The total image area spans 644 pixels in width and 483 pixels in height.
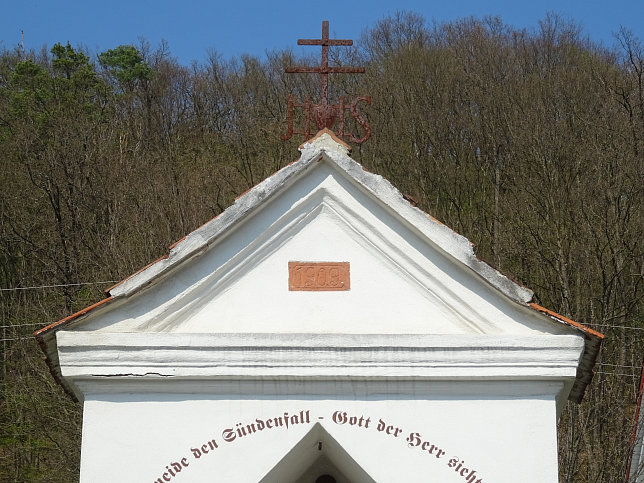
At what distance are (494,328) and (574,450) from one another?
40.4 ft

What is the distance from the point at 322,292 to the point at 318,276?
0.12 m

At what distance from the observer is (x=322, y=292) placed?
736 cm

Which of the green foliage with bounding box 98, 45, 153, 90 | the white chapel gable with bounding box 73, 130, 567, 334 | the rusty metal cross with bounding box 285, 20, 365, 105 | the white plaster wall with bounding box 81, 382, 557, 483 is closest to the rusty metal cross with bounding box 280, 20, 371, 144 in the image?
the rusty metal cross with bounding box 285, 20, 365, 105

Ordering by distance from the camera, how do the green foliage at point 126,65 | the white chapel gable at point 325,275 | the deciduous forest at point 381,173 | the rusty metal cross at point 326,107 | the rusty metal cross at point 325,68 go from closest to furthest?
the white chapel gable at point 325,275 < the rusty metal cross at point 326,107 < the rusty metal cross at point 325,68 < the deciduous forest at point 381,173 < the green foliage at point 126,65

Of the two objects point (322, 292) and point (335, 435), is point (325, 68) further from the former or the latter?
point (335, 435)

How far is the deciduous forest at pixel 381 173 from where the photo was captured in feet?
69.3

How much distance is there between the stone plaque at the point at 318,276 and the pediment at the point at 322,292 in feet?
0.11

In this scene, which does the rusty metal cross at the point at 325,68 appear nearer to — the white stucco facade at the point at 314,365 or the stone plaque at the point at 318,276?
the white stucco facade at the point at 314,365

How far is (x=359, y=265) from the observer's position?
24.4 feet

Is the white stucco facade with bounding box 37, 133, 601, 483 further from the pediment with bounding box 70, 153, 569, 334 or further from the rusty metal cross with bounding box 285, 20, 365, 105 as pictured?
the rusty metal cross with bounding box 285, 20, 365, 105

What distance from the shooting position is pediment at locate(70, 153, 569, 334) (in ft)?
23.9

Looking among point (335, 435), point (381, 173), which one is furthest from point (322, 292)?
point (381, 173)

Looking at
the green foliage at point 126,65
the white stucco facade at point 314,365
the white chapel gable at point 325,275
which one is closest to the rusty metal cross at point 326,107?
the white chapel gable at point 325,275

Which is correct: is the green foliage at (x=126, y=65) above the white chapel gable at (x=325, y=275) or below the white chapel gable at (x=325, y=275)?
above
